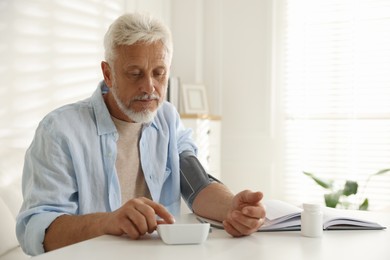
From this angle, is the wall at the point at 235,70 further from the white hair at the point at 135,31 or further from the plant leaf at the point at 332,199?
the white hair at the point at 135,31

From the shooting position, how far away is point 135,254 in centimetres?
104

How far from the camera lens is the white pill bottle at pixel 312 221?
4.12 feet

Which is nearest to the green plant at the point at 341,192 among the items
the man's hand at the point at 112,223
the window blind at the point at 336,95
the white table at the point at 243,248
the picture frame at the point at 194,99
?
the window blind at the point at 336,95

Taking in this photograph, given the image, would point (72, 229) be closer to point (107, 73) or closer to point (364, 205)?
point (107, 73)

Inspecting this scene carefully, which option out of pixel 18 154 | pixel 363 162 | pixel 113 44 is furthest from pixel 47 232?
pixel 363 162

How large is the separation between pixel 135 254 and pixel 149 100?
75cm

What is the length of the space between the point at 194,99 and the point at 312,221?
3039mm

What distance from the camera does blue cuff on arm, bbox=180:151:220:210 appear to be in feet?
5.70

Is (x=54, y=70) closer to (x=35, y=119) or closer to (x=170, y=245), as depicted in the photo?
(x=35, y=119)

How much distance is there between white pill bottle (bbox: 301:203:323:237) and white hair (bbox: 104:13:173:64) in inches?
29.3

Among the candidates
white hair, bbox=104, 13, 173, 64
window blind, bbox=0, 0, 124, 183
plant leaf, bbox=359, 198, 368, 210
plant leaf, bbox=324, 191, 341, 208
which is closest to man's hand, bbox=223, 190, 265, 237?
white hair, bbox=104, 13, 173, 64

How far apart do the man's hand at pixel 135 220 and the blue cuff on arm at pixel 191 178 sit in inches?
20.4

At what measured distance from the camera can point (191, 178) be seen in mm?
1778

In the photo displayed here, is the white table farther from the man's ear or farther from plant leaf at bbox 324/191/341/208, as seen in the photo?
plant leaf at bbox 324/191/341/208
